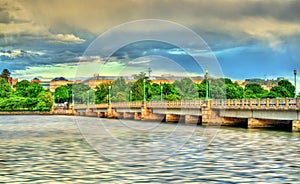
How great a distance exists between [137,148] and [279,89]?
432 feet

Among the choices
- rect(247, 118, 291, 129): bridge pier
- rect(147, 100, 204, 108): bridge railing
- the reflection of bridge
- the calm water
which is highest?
rect(147, 100, 204, 108): bridge railing

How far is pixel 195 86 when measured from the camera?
6309 inches

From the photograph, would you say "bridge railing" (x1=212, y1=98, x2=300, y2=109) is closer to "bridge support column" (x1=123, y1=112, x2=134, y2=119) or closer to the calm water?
the calm water

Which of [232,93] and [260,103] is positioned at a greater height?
[232,93]

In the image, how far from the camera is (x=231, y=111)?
74.8 meters

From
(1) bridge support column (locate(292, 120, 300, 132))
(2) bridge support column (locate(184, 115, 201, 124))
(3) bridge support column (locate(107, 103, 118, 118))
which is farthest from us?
(3) bridge support column (locate(107, 103, 118, 118))

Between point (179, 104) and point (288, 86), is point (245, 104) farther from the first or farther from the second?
point (288, 86)

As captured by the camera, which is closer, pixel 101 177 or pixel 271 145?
pixel 101 177

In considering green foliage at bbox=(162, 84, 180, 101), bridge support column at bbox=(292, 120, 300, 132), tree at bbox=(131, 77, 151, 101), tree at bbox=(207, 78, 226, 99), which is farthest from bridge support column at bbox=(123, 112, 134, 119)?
bridge support column at bbox=(292, 120, 300, 132)

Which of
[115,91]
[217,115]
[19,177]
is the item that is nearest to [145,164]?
[19,177]

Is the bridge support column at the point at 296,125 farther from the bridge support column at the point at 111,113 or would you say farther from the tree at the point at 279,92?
the tree at the point at 279,92

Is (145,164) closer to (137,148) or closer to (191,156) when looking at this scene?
(191,156)

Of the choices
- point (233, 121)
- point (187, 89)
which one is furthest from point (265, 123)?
point (187, 89)

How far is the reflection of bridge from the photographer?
2376 inches
